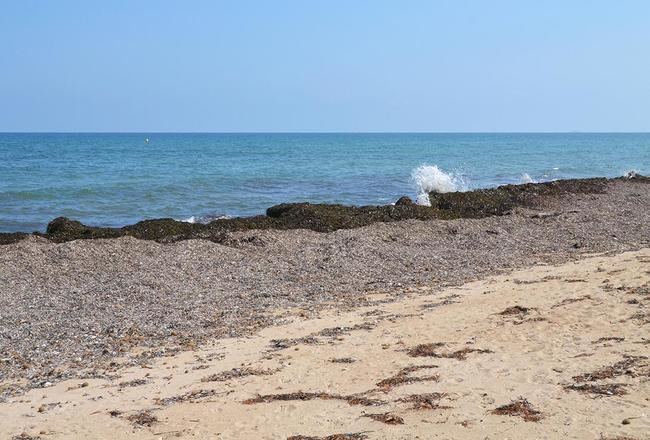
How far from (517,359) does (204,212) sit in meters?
21.5

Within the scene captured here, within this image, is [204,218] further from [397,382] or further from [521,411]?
[521,411]

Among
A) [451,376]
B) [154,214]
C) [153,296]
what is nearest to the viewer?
[451,376]

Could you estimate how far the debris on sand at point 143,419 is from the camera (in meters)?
7.24

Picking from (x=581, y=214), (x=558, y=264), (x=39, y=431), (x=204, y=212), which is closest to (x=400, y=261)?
(x=558, y=264)

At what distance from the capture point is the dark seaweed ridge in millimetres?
19366

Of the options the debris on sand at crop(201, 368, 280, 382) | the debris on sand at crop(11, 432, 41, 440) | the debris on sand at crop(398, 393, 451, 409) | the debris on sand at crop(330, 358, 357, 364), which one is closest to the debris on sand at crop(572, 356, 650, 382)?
the debris on sand at crop(398, 393, 451, 409)

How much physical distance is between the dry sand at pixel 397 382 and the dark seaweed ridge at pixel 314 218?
29.2ft

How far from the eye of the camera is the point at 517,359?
8.78 m

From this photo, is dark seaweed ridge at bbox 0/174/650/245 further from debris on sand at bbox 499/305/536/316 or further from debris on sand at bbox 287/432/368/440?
debris on sand at bbox 287/432/368/440

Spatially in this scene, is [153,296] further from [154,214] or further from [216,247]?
[154,214]

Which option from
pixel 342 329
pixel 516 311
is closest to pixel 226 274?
pixel 342 329

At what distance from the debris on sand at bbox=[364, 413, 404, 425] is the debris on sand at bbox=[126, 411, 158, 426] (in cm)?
207

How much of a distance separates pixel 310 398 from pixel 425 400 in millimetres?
1183

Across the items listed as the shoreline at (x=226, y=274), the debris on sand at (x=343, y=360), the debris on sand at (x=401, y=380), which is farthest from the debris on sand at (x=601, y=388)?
the shoreline at (x=226, y=274)
